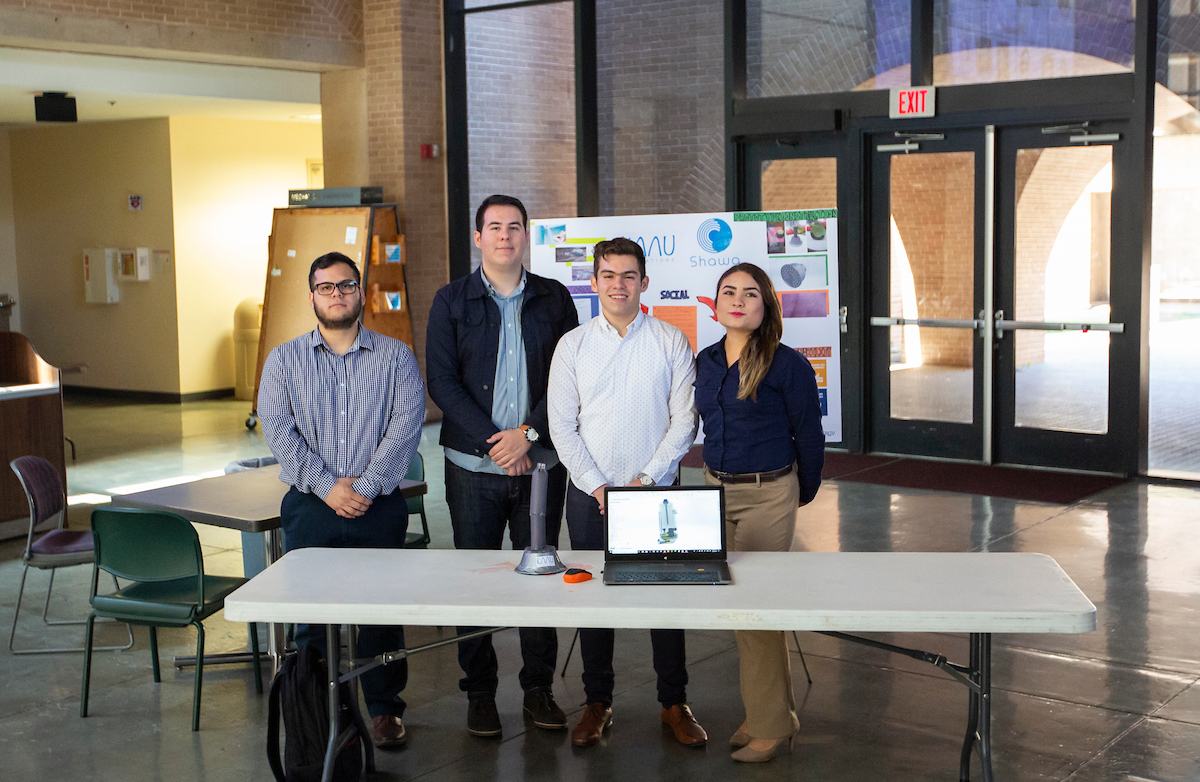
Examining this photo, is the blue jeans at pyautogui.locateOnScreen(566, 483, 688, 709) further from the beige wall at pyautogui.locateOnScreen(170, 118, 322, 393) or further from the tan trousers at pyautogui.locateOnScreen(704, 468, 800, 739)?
the beige wall at pyautogui.locateOnScreen(170, 118, 322, 393)

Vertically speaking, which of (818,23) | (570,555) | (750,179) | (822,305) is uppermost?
(818,23)

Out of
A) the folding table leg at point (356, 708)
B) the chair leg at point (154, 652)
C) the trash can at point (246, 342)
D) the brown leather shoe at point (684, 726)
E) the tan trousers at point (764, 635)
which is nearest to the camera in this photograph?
the folding table leg at point (356, 708)

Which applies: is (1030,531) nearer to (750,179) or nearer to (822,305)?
(822,305)

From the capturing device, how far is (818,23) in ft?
28.2

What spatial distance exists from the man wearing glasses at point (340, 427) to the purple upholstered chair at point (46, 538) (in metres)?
1.56

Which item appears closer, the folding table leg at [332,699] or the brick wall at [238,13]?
the folding table leg at [332,699]

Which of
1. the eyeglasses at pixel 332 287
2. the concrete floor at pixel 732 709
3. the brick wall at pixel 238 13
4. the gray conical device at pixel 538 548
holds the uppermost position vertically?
the brick wall at pixel 238 13

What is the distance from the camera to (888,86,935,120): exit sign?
818 cm

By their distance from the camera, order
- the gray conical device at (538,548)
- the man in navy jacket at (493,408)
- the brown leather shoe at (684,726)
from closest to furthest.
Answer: the gray conical device at (538,548) < the brown leather shoe at (684,726) < the man in navy jacket at (493,408)

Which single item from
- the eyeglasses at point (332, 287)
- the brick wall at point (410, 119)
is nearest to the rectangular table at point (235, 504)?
the eyeglasses at point (332, 287)

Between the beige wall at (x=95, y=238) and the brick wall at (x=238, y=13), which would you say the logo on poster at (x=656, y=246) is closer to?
the brick wall at (x=238, y=13)

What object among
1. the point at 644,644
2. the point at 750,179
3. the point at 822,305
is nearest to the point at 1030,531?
the point at 822,305

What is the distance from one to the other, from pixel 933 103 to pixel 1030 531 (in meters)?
3.31

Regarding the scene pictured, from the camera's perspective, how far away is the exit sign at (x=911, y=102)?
818cm
